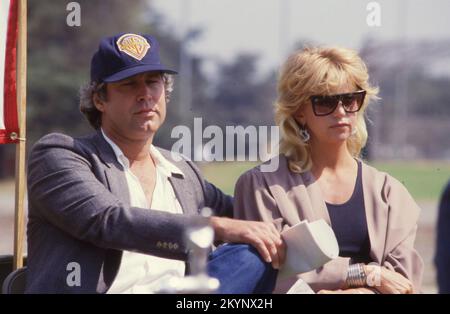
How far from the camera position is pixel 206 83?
31.8 meters

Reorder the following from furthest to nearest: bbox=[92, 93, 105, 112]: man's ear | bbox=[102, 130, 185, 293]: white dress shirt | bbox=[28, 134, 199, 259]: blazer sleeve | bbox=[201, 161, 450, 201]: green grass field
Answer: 1. bbox=[201, 161, 450, 201]: green grass field
2. bbox=[92, 93, 105, 112]: man's ear
3. bbox=[102, 130, 185, 293]: white dress shirt
4. bbox=[28, 134, 199, 259]: blazer sleeve

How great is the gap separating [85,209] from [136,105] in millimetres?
545

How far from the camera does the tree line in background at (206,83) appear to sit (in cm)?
2516

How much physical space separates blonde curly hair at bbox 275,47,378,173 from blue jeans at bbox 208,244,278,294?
30.2 inches

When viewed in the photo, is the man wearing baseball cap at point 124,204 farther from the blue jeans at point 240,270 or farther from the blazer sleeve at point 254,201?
the blazer sleeve at point 254,201

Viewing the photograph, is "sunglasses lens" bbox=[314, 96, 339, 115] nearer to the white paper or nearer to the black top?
the black top

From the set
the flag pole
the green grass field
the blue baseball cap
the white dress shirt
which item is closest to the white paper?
the white dress shirt

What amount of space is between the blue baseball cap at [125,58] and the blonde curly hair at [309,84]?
457mm

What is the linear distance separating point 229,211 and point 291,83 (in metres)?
0.59

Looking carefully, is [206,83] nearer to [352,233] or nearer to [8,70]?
[8,70]

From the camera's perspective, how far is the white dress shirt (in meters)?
3.08

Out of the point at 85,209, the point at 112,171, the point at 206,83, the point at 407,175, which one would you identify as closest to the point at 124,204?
the point at 85,209

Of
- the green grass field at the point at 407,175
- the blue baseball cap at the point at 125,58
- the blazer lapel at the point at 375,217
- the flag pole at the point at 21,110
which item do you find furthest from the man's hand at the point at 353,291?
the green grass field at the point at 407,175

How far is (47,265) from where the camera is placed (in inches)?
120
